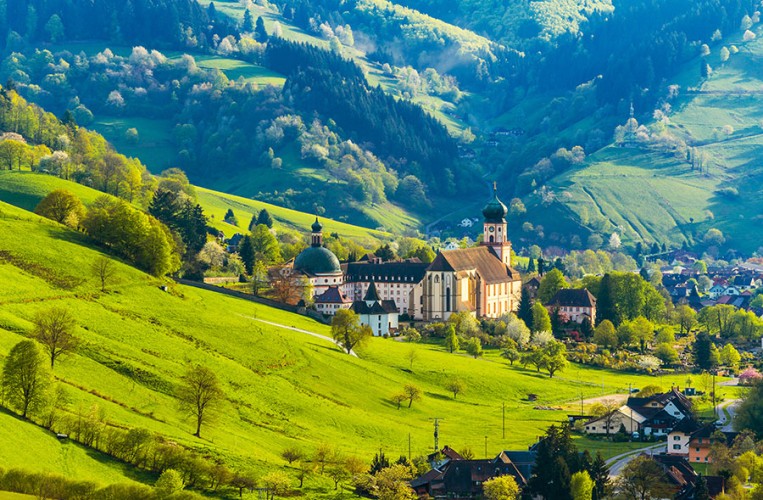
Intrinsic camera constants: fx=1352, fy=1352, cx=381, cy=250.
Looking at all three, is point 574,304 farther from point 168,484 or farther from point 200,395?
point 168,484

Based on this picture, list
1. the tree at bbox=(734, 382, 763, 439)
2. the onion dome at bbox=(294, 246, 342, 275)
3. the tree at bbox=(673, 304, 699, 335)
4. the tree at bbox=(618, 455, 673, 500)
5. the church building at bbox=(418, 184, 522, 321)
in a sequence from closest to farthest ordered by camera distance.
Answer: the tree at bbox=(618, 455, 673, 500) < the tree at bbox=(734, 382, 763, 439) < the onion dome at bbox=(294, 246, 342, 275) < the church building at bbox=(418, 184, 522, 321) < the tree at bbox=(673, 304, 699, 335)

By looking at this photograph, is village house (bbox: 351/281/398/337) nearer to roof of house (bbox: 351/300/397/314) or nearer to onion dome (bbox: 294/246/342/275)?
roof of house (bbox: 351/300/397/314)

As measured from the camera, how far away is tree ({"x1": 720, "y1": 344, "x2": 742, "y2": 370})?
158m

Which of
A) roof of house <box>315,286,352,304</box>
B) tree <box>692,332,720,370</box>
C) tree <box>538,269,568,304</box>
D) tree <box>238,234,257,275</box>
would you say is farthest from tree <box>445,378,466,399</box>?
tree <box>538,269,568,304</box>

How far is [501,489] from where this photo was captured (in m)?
86.2

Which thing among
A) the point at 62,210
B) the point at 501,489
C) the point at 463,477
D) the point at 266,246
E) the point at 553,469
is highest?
the point at 62,210

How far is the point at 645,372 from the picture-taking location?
155m

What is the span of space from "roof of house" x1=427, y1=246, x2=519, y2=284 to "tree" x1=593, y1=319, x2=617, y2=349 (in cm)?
1919

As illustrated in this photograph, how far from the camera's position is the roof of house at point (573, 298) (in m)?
181

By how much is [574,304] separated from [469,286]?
1499 centimetres

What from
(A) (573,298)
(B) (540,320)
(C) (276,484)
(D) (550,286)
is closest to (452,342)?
(B) (540,320)

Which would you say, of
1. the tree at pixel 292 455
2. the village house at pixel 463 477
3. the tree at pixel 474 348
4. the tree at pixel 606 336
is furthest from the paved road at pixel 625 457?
the tree at pixel 606 336

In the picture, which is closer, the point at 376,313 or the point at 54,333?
the point at 54,333

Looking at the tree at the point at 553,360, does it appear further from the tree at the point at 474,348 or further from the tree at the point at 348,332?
the tree at the point at 348,332
